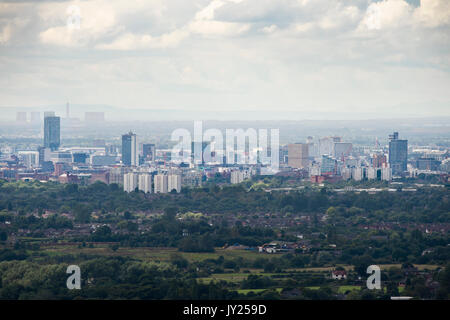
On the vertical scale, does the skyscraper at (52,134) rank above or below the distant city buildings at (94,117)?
below

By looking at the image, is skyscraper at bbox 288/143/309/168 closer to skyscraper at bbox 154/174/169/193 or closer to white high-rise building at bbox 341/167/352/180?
white high-rise building at bbox 341/167/352/180

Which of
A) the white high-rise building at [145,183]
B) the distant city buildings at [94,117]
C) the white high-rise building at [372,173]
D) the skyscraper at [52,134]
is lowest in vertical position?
the white high-rise building at [145,183]

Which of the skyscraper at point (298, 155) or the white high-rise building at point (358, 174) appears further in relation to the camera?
the skyscraper at point (298, 155)

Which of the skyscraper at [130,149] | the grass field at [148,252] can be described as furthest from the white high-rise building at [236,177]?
the grass field at [148,252]

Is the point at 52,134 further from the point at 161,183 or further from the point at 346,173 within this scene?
the point at 161,183

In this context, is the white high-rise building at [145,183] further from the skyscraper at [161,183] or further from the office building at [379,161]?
the office building at [379,161]

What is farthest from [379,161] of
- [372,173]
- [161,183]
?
[161,183]

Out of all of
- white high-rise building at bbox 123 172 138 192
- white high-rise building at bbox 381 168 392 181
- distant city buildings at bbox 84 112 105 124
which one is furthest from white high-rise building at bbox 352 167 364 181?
distant city buildings at bbox 84 112 105 124
